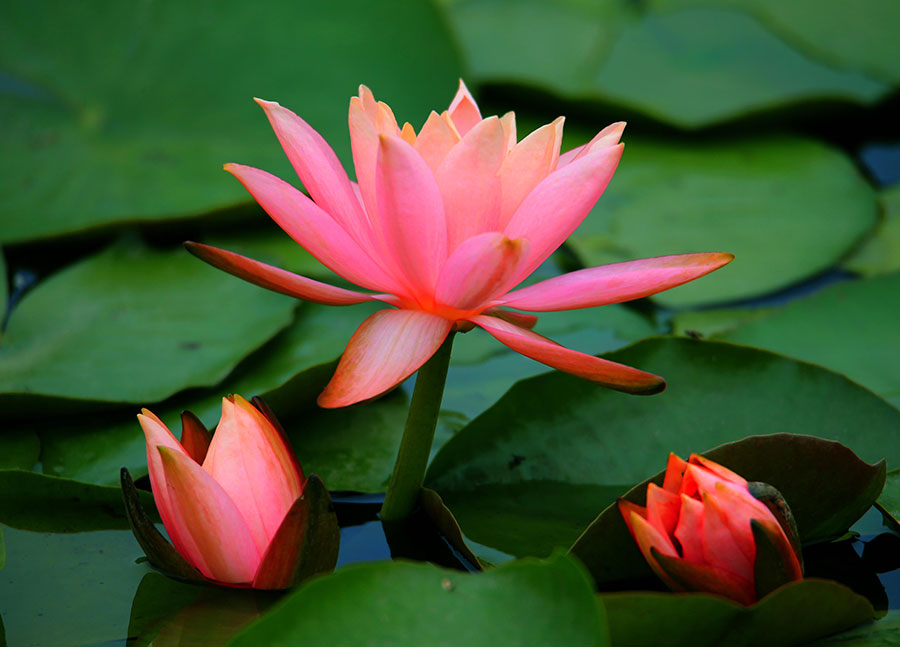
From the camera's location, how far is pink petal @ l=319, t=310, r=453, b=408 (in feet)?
2.36

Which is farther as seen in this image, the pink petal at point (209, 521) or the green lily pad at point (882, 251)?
the green lily pad at point (882, 251)

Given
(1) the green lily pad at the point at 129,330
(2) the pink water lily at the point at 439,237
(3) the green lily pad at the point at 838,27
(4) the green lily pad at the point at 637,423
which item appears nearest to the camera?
(2) the pink water lily at the point at 439,237

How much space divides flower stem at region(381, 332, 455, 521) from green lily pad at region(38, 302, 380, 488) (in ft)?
0.42

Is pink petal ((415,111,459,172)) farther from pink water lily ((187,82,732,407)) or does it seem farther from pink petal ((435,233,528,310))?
pink petal ((435,233,528,310))

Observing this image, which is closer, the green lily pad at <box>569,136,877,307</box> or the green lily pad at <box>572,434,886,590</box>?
the green lily pad at <box>572,434,886,590</box>

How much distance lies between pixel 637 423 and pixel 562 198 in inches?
15.3

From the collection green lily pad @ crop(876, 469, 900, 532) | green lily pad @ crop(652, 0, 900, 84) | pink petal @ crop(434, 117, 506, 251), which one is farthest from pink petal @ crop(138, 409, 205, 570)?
green lily pad @ crop(652, 0, 900, 84)

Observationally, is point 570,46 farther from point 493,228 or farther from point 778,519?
point 778,519

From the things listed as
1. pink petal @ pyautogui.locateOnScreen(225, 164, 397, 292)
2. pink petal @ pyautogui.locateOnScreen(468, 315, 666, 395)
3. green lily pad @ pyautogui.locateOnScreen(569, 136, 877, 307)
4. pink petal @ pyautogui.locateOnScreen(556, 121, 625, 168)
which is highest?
pink petal @ pyautogui.locateOnScreen(556, 121, 625, 168)

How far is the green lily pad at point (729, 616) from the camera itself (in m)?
0.68

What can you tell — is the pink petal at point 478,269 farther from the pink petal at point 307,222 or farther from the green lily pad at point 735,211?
the green lily pad at point 735,211

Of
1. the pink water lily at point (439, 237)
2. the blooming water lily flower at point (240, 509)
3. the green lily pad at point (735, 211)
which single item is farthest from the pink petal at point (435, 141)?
the green lily pad at point (735, 211)

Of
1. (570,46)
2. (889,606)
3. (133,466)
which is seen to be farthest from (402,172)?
(570,46)

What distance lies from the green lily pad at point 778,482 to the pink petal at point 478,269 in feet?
0.84
